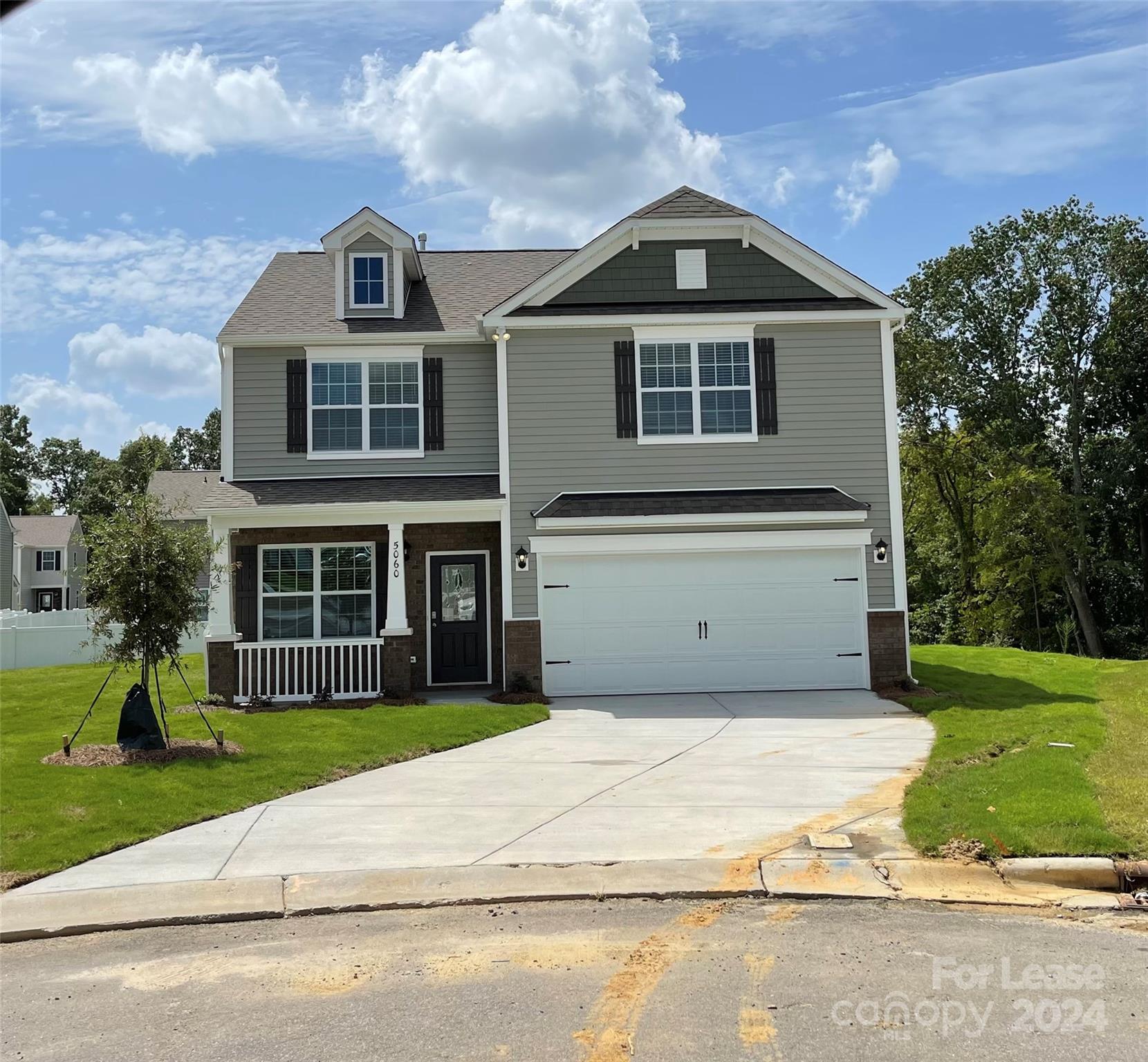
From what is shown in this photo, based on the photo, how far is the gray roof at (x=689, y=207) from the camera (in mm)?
16609

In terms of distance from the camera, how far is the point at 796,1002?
184 inches

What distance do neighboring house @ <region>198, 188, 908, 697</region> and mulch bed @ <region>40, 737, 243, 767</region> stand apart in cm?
454

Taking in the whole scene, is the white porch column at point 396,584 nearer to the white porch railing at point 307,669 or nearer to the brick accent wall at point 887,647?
the white porch railing at point 307,669

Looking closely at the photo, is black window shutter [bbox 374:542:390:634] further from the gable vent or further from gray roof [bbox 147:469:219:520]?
gray roof [bbox 147:469:219:520]

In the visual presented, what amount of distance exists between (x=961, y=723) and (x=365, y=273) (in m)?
12.2

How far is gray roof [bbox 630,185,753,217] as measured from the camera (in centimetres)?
1661

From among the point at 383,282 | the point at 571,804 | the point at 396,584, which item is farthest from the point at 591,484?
the point at 571,804

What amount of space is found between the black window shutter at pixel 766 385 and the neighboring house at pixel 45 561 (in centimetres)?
4619

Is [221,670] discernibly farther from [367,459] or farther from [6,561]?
[6,561]

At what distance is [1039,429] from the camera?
33781 mm

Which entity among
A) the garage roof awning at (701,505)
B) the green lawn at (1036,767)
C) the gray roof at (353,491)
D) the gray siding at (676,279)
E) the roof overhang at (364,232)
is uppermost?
the roof overhang at (364,232)

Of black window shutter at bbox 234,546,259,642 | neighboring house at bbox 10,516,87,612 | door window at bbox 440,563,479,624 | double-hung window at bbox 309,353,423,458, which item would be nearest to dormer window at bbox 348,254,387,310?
double-hung window at bbox 309,353,423,458

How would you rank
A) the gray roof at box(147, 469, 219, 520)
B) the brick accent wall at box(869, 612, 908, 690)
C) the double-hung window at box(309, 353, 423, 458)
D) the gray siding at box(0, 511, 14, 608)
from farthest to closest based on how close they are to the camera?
the gray siding at box(0, 511, 14, 608), the gray roof at box(147, 469, 219, 520), the double-hung window at box(309, 353, 423, 458), the brick accent wall at box(869, 612, 908, 690)

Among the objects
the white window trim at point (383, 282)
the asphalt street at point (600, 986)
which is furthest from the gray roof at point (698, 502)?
the asphalt street at point (600, 986)
